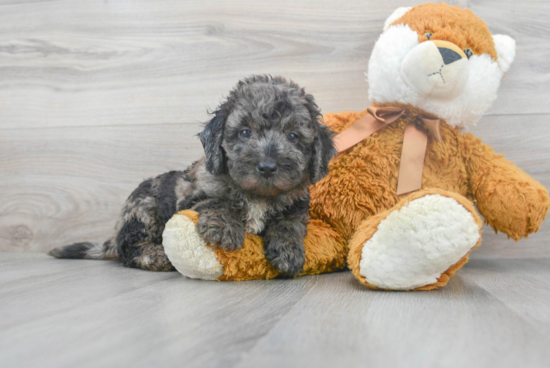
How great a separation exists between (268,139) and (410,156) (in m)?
0.62

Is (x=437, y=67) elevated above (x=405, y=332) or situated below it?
above

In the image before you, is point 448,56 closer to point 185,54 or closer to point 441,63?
point 441,63

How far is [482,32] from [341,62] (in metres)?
0.75

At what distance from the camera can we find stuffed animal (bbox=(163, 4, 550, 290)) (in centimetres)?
159

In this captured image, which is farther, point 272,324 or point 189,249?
point 189,249

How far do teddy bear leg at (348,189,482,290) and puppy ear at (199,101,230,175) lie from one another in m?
0.61

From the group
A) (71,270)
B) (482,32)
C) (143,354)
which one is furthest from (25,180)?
(482,32)

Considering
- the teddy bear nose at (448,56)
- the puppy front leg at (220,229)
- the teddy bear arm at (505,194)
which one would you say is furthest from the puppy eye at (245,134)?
the teddy bear arm at (505,194)

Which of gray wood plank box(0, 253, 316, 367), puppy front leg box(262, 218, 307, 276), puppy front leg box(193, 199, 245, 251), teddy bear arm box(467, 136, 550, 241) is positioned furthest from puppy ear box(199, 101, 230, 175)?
teddy bear arm box(467, 136, 550, 241)

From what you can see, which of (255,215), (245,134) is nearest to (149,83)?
(245,134)

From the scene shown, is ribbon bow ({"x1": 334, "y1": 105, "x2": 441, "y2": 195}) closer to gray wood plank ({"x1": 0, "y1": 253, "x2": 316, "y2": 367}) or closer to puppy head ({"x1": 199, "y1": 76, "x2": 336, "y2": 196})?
puppy head ({"x1": 199, "y1": 76, "x2": 336, "y2": 196})

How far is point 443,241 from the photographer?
4.22ft

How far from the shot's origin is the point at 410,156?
5.79 feet

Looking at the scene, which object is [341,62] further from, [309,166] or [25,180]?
[25,180]
